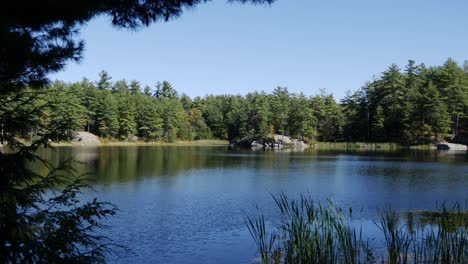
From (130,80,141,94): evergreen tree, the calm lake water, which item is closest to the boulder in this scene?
the calm lake water

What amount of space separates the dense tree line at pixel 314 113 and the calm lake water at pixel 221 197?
29.1 metres

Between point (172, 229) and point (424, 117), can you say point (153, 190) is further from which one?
point (424, 117)

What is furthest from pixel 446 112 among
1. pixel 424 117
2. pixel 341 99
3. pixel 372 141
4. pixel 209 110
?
pixel 209 110

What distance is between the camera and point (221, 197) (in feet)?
50.1

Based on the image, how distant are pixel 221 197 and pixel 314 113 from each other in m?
51.5

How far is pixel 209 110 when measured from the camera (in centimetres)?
7706

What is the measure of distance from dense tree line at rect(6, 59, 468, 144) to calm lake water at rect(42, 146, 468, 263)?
29.1 m

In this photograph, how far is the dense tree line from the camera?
52.7 m

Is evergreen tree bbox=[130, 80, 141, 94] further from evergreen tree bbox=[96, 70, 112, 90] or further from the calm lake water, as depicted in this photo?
the calm lake water

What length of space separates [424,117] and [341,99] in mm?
16165

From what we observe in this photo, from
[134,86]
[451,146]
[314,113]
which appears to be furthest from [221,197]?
[134,86]

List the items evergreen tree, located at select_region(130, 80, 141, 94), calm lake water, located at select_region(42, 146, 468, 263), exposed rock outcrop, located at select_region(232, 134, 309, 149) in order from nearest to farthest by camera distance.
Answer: calm lake water, located at select_region(42, 146, 468, 263) → exposed rock outcrop, located at select_region(232, 134, 309, 149) → evergreen tree, located at select_region(130, 80, 141, 94)

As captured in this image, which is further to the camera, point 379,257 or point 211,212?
point 211,212

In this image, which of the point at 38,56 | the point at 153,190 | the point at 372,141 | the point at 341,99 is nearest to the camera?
the point at 38,56
